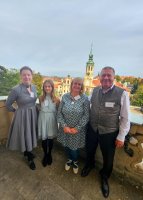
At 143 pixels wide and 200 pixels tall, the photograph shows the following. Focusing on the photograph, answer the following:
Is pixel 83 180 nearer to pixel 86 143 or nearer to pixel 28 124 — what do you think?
pixel 86 143

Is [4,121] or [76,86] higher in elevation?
[76,86]

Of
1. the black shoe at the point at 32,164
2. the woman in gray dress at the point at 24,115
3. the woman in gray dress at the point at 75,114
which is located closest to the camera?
the woman in gray dress at the point at 75,114

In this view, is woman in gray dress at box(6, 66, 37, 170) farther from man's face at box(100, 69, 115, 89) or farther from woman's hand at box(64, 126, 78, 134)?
man's face at box(100, 69, 115, 89)

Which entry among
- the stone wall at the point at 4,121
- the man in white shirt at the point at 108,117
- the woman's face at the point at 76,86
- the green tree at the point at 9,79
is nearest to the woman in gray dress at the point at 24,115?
the woman's face at the point at 76,86

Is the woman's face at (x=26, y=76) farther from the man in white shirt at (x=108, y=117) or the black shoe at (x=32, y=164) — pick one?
the black shoe at (x=32, y=164)

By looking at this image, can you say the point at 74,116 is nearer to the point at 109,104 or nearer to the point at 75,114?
the point at 75,114

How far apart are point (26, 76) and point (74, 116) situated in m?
0.87

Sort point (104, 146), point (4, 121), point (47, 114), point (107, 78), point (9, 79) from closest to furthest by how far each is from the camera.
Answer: point (107, 78)
point (104, 146)
point (47, 114)
point (4, 121)
point (9, 79)

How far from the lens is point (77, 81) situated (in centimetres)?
180

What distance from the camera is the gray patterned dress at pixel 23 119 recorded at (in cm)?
196

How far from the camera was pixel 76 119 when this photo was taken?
186 centimetres

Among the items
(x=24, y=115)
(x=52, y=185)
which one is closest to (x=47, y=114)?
(x=24, y=115)

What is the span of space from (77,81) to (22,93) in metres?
0.79

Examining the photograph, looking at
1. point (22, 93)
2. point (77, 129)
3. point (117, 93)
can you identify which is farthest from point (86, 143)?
point (22, 93)
